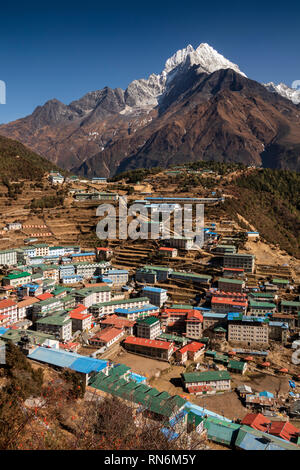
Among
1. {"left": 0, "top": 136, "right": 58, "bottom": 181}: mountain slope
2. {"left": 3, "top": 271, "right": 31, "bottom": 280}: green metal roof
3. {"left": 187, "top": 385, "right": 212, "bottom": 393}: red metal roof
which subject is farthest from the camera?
{"left": 0, "top": 136, "right": 58, "bottom": 181}: mountain slope

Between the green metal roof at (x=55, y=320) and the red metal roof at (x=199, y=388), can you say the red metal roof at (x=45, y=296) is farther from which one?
the red metal roof at (x=199, y=388)

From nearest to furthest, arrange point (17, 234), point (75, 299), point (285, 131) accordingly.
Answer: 1. point (75, 299)
2. point (17, 234)
3. point (285, 131)

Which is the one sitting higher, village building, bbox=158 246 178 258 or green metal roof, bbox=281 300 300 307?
village building, bbox=158 246 178 258

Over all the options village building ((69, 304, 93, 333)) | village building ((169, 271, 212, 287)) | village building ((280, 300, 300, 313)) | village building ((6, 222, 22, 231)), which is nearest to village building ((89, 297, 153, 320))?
village building ((69, 304, 93, 333))

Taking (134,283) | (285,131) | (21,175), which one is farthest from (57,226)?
(285,131)

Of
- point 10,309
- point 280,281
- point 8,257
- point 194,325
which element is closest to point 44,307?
point 10,309

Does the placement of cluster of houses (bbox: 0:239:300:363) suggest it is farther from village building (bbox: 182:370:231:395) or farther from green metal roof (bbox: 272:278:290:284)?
village building (bbox: 182:370:231:395)

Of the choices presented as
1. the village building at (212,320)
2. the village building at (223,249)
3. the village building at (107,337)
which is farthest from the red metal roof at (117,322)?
the village building at (223,249)
